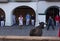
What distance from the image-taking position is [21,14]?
129 ft

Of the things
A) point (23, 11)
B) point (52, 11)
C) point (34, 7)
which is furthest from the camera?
point (23, 11)

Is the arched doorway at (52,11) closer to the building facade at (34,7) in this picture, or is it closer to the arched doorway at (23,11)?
the building facade at (34,7)

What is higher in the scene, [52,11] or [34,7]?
[34,7]

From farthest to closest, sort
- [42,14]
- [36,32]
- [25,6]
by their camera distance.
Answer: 1. [25,6]
2. [42,14]
3. [36,32]

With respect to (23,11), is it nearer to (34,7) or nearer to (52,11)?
(34,7)

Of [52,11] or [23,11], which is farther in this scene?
[23,11]

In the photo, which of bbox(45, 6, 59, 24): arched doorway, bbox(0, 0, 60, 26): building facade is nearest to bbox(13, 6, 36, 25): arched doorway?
bbox(0, 0, 60, 26): building facade

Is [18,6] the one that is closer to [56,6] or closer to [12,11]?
[12,11]

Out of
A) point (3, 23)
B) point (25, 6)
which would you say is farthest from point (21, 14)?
point (3, 23)

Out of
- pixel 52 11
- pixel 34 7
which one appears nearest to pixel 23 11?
pixel 34 7

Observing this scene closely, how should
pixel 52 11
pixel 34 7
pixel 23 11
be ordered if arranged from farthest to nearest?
pixel 23 11 → pixel 52 11 → pixel 34 7

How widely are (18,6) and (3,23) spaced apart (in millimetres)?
3300

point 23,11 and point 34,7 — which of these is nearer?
point 34,7

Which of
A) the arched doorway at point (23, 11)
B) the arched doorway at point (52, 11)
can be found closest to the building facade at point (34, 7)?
the arched doorway at point (52, 11)
